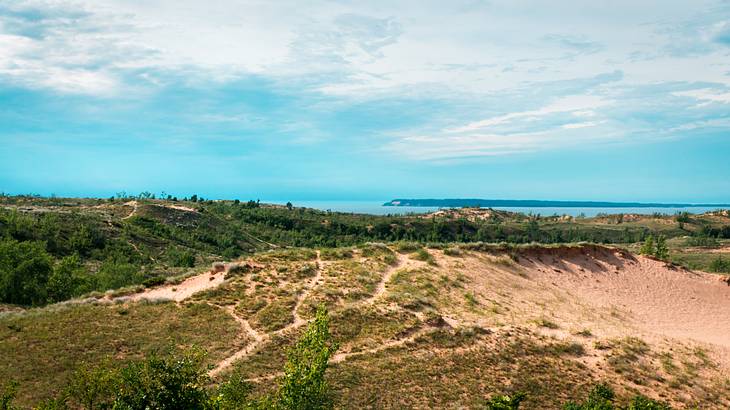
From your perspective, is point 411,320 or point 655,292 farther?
point 655,292

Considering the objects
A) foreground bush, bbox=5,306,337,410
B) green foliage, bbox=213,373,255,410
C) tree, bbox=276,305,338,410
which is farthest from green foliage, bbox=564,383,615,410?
green foliage, bbox=213,373,255,410

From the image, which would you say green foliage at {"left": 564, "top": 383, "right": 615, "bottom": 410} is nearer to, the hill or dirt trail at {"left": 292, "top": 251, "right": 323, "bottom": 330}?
the hill

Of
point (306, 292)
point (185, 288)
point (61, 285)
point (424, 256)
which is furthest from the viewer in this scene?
point (61, 285)

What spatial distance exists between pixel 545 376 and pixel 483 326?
466 cm

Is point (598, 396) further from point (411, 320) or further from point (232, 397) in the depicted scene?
point (232, 397)

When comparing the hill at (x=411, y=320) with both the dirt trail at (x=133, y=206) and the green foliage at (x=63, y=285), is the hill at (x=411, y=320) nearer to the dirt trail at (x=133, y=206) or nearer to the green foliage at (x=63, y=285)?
the green foliage at (x=63, y=285)

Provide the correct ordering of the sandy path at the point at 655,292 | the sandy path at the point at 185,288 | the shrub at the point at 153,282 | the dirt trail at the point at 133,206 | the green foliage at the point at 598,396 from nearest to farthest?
the green foliage at the point at 598,396 → the sandy path at the point at 185,288 → the shrub at the point at 153,282 → the sandy path at the point at 655,292 → the dirt trail at the point at 133,206

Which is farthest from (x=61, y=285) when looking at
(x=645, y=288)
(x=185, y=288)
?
(x=645, y=288)

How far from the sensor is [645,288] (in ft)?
136

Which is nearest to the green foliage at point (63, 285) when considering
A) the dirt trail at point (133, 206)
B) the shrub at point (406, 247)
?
the shrub at point (406, 247)

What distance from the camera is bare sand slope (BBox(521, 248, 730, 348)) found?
119ft

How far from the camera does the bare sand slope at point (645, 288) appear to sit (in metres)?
36.2

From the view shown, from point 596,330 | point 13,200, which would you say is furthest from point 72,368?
point 13,200

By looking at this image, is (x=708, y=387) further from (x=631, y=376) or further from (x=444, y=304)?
(x=444, y=304)
